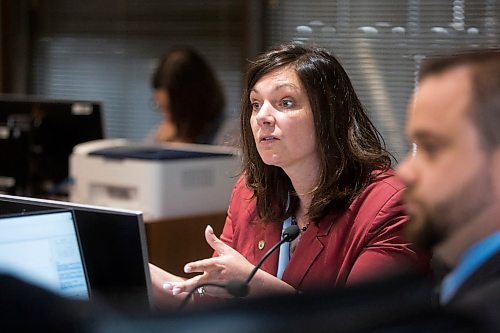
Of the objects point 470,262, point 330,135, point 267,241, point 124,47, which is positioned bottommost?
point 267,241

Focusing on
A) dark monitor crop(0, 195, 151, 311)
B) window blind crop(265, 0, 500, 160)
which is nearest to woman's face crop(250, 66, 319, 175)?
dark monitor crop(0, 195, 151, 311)

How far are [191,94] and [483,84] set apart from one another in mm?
3476

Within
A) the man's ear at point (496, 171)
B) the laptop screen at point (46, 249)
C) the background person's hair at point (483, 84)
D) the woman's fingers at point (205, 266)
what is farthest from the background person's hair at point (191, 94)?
the man's ear at point (496, 171)

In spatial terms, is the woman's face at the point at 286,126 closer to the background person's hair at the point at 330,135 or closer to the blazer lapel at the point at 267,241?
the background person's hair at the point at 330,135

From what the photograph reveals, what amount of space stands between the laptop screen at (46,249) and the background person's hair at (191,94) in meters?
2.72

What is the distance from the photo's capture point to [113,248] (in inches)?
71.9

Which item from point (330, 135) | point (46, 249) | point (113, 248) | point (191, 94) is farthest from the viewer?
point (191, 94)

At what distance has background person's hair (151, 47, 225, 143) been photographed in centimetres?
447

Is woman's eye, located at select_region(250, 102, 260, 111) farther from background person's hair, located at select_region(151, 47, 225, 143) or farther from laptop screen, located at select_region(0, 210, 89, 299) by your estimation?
background person's hair, located at select_region(151, 47, 225, 143)

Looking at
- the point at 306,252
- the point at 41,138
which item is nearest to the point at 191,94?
the point at 41,138

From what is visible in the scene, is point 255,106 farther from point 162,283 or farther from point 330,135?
point 162,283

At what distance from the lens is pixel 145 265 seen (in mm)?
1835

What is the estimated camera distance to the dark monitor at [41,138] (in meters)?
4.09

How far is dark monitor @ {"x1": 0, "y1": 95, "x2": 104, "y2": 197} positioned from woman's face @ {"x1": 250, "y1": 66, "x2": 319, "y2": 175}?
2.05 m
